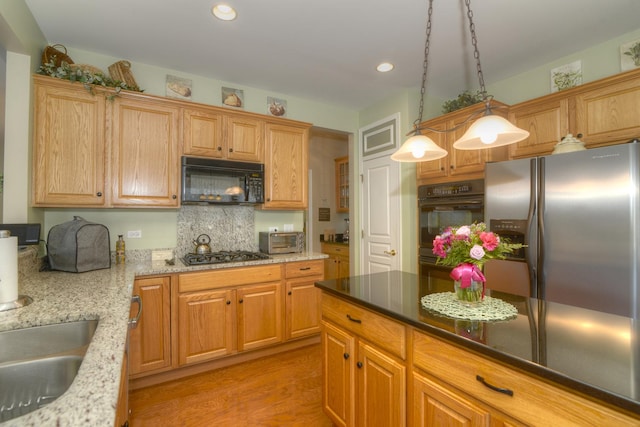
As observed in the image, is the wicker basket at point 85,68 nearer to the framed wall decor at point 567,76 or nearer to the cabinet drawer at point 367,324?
the cabinet drawer at point 367,324

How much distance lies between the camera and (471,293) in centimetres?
128

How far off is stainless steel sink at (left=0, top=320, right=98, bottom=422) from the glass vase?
145 centimetres

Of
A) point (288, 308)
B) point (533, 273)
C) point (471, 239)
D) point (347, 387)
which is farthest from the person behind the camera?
point (288, 308)

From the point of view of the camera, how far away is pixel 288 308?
9.59 feet

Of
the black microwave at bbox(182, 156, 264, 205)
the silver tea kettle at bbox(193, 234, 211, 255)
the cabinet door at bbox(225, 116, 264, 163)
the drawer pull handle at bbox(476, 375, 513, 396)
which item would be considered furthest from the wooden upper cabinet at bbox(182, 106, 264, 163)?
the drawer pull handle at bbox(476, 375, 513, 396)

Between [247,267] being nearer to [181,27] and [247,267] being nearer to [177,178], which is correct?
[177,178]

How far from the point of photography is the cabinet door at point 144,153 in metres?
2.49

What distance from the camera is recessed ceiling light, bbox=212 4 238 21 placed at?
2.04 metres

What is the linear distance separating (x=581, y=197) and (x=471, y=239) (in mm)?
1275

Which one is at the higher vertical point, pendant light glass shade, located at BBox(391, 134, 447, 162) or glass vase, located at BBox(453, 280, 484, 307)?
pendant light glass shade, located at BBox(391, 134, 447, 162)

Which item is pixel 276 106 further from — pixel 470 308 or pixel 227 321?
pixel 470 308

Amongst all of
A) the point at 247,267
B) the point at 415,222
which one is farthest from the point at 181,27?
the point at 415,222

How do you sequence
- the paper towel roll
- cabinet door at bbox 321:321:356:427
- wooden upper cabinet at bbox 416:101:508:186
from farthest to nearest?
wooden upper cabinet at bbox 416:101:508:186 < cabinet door at bbox 321:321:356:427 < the paper towel roll

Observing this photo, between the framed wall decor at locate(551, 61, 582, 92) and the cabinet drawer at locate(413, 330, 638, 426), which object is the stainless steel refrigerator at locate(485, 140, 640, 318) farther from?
the cabinet drawer at locate(413, 330, 638, 426)
